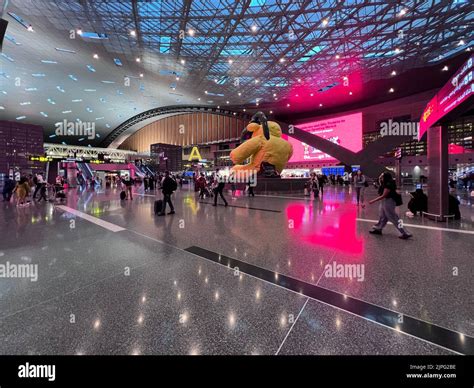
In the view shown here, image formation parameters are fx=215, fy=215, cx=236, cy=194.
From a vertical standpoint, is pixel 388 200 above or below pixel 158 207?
above

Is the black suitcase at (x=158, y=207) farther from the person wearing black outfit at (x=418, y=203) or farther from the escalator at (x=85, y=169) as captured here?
the escalator at (x=85, y=169)

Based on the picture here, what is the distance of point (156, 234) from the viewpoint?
530 cm

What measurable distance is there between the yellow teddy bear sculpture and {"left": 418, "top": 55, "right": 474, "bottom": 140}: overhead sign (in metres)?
10.4

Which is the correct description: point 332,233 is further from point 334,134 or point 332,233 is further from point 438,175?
point 334,134

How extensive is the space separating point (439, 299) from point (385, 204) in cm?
307
